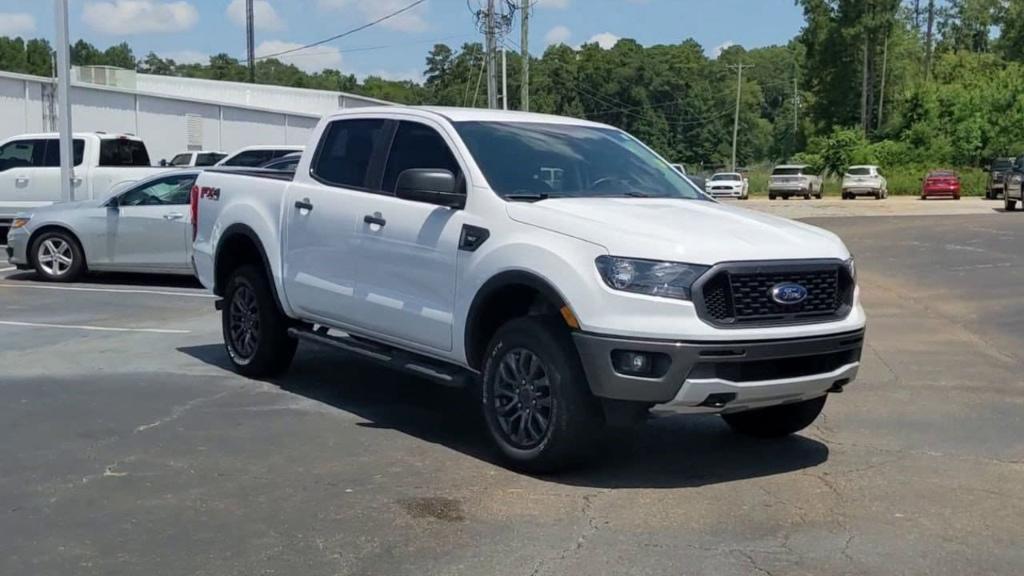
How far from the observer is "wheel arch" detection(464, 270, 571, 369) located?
20.0 ft

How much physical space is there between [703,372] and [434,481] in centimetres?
157

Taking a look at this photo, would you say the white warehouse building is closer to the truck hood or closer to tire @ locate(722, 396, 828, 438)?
tire @ locate(722, 396, 828, 438)

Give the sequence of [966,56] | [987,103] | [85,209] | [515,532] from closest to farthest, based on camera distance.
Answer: [515,532] < [85,209] < [987,103] < [966,56]

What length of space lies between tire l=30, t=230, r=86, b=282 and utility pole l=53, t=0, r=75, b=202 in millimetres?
3796

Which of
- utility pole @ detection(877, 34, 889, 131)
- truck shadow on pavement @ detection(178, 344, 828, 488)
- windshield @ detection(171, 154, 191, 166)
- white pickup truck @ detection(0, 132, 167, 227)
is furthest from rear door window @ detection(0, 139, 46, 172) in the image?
utility pole @ detection(877, 34, 889, 131)

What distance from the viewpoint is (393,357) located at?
23.8 ft

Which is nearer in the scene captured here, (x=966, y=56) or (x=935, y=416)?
(x=935, y=416)

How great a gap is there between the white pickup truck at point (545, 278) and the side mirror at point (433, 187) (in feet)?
0.04

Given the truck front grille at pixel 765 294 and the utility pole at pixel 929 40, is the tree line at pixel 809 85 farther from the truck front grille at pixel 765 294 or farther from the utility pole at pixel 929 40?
the truck front grille at pixel 765 294

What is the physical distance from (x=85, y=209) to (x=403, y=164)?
9.06 meters

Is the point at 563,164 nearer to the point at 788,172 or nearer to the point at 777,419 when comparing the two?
the point at 777,419

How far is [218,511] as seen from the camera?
559cm

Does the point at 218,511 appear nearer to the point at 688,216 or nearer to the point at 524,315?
the point at 524,315

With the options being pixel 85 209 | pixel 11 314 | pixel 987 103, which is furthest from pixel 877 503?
pixel 987 103
